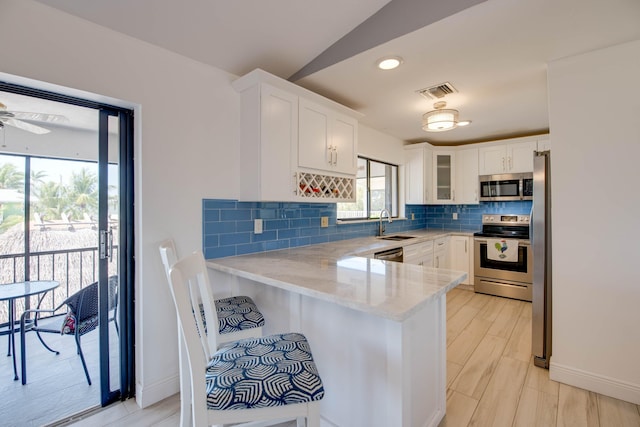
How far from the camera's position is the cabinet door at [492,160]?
164 inches

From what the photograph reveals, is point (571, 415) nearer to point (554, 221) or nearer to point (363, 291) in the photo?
point (554, 221)

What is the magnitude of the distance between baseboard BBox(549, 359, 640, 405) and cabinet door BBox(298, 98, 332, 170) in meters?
2.35

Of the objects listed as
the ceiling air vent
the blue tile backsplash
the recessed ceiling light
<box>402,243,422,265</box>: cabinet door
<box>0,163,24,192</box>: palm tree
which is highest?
the ceiling air vent

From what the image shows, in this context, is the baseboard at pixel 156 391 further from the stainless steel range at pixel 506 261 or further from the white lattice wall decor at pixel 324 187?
the stainless steel range at pixel 506 261

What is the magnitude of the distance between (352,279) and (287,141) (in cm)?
128

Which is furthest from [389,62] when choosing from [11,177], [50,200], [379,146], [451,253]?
[451,253]

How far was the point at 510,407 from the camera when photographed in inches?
69.1

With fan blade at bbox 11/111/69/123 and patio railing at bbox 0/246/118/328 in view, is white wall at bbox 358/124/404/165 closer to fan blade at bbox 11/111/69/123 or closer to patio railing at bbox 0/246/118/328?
fan blade at bbox 11/111/69/123

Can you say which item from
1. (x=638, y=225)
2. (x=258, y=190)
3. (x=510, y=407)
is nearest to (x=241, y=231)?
(x=258, y=190)

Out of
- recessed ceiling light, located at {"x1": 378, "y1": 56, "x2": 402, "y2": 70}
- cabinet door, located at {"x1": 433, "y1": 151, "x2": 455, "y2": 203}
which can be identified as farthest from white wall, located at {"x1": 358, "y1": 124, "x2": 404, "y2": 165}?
recessed ceiling light, located at {"x1": 378, "y1": 56, "x2": 402, "y2": 70}

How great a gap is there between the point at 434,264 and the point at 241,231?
2.88m

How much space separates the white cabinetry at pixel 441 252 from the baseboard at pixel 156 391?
11.0ft

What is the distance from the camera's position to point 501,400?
1819mm

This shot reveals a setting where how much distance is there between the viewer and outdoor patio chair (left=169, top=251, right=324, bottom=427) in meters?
0.94
